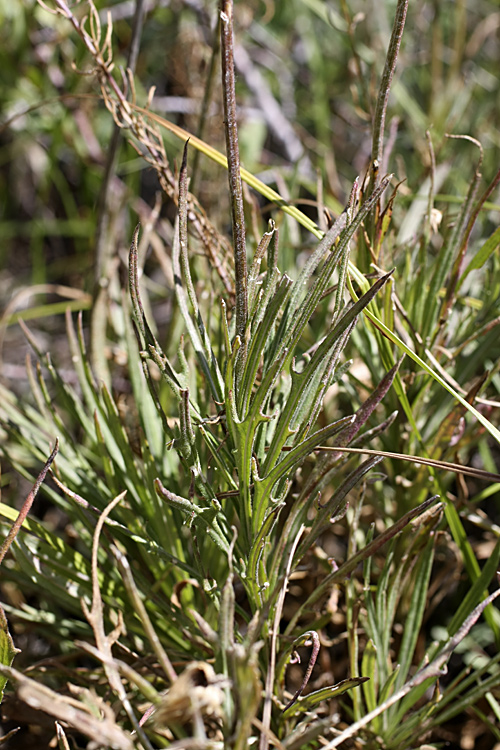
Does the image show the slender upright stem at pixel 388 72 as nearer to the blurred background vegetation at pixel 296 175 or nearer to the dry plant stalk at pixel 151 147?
the blurred background vegetation at pixel 296 175

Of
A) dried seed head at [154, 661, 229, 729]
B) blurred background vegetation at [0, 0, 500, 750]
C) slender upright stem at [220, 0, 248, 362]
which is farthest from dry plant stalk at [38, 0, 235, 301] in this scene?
dried seed head at [154, 661, 229, 729]

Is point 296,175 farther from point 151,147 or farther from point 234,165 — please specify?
point 234,165

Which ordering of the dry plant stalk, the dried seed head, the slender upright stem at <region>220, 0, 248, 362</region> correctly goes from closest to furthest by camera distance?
the dried seed head < the slender upright stem at <region>220, 0, 248, 362</region> < the dry plant stalk

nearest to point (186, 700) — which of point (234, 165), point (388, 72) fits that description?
point (234, 165)

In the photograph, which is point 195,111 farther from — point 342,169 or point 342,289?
point 342,289

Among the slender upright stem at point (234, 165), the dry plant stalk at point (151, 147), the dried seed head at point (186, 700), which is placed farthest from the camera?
the dry plant stalk at point (151, 147)

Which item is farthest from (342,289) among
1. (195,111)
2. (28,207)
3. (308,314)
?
(28,207)

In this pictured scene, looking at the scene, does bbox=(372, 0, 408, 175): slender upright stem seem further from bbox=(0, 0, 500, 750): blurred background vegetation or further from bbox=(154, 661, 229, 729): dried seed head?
bbox=(154, 661, 229, 729): dried seed head

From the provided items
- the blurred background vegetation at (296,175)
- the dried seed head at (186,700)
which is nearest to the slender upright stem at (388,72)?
the blurred background vegetation at (296,175)

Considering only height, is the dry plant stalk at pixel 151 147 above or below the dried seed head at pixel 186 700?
above
